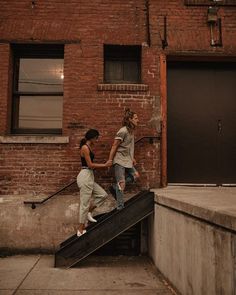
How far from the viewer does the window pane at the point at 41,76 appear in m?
6.38

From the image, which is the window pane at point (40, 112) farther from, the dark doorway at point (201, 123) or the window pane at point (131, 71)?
the dark doorway at point (201, 123)

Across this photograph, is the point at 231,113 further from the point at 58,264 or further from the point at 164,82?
the point at 58,264

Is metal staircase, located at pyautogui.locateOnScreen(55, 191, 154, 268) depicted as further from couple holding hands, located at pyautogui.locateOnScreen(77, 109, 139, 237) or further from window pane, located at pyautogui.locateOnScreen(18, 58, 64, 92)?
window pane, located at pyautogui.locateOnScreen(18, 58, 64, 92)

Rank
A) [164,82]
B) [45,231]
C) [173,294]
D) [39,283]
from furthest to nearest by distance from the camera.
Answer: [164,82], [45,231], [39,283], [173,294]

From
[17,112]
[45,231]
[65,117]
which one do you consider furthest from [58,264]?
[17,112]

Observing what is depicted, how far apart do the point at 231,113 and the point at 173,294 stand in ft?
13.2

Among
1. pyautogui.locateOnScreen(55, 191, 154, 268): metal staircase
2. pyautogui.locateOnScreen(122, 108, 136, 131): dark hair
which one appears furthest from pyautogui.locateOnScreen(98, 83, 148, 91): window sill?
pyautogui.locateOnScreen(55, 191, 154, 268): metal staircase

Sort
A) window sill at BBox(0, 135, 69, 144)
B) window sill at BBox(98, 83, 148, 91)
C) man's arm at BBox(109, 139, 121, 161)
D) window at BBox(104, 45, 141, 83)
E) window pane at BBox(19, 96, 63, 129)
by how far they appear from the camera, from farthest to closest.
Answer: window at BBox(104, 45, 141, 83), window pane at BBox(19, 96, 63, 129), window sill at BBox(98, 83, 148, 91), window sill at BBox(0, 135, 69, 144), man's arm at BBox(109, 139, 121, 161)

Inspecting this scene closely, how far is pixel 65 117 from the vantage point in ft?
19.9

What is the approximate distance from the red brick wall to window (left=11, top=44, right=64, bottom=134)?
260mm

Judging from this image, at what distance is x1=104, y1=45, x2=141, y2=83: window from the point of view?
21.1 feet

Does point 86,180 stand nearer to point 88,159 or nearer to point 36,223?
point 88,159

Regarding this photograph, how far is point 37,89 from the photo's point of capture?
20.9 ft

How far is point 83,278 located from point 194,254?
1957mm
